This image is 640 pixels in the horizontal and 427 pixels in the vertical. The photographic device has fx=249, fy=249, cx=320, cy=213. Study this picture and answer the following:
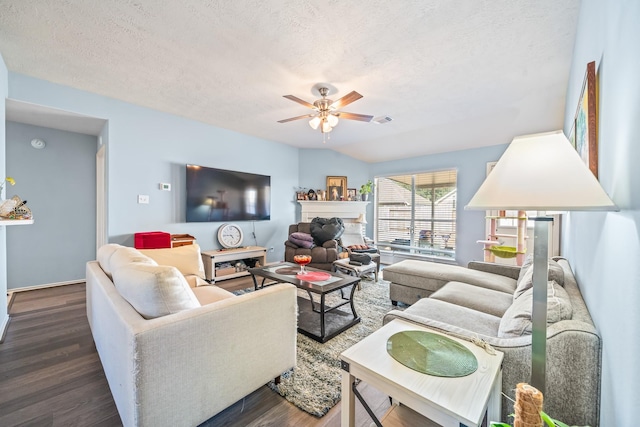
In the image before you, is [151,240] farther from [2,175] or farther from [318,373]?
[318,373]

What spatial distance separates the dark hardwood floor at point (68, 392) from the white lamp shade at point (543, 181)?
4.57 feet

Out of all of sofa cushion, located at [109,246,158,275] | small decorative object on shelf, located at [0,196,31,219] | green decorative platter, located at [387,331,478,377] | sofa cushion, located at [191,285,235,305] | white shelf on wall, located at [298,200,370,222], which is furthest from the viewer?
white shelf on wall, located at [298,200,370,222]

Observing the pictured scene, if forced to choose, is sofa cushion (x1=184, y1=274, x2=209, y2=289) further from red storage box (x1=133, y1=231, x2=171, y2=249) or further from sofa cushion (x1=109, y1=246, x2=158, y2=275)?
red storage box (x1=133, y1=231, x2=171, y2=249)


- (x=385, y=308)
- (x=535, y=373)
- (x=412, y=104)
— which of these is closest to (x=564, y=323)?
(x=535, y=373)

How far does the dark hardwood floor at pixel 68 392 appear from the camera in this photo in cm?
139

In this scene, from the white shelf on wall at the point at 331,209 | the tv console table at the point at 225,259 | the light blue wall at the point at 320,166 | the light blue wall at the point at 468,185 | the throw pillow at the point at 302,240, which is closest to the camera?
the tv console table at the point at 225,259

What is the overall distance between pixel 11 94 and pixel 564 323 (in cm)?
488

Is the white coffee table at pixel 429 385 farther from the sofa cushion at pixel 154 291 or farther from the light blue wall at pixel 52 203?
the light blue wall at pixel 52 203

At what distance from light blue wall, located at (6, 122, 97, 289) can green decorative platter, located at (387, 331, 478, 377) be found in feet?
16.2

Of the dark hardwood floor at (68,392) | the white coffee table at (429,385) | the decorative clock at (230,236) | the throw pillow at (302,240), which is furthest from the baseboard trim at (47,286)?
the white coffee table at (429,385)

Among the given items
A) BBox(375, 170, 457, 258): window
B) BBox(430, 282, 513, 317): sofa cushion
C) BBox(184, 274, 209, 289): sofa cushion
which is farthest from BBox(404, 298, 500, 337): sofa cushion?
BBox(375, 170, 457, 258): window

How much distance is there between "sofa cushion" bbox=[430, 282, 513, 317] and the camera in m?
1.93

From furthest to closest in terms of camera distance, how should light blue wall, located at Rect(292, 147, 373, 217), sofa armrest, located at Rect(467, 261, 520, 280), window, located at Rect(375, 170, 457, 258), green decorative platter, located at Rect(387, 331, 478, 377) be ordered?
light blue wall, located at Rect(292, 147, 373, 217), window, located at Rect(375, 170, 457, 258), sofa armrest, located at Rect(467, 261, 520, 280), green decorative platter, located at Rect(387, 331, 478, 377)

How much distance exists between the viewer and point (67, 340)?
2189mm
